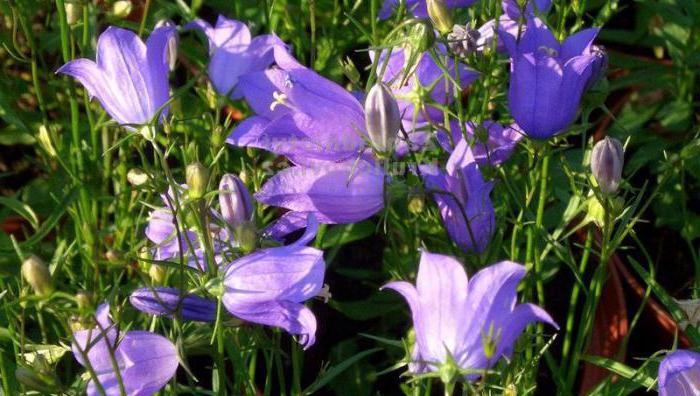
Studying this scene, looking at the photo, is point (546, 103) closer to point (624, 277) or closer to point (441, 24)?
point (441, 24)

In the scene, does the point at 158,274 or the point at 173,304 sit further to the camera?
the point at 158,274

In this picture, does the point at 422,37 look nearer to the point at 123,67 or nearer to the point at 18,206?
the point at 123,67

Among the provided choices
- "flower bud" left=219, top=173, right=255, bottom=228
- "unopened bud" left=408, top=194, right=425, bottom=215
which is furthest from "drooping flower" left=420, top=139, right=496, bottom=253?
"flower bud" left=219, top=173, right=255, bottom=228

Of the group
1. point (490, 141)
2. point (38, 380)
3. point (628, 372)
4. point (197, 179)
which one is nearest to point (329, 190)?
point (197, 179)

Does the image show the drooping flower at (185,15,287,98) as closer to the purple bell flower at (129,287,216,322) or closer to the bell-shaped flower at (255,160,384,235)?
the bell-shaped flower at (255,160,384,235)

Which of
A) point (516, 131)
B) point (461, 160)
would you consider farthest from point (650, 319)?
point (461, 160)
